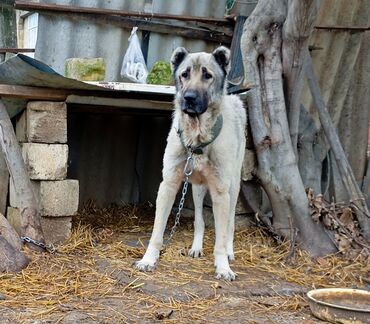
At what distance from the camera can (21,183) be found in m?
4.80

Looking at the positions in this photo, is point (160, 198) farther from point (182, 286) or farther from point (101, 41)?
point (101, 41)

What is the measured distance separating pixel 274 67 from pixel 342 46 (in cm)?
164

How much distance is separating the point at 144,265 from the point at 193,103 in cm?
134

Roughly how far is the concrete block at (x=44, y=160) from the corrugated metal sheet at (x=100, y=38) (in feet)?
4.36

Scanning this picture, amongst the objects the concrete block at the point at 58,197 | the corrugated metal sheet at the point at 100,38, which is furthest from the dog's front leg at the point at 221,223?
the corrugated metal sheet at the point at 100,38

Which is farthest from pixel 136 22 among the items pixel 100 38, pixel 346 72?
pixel 346 72

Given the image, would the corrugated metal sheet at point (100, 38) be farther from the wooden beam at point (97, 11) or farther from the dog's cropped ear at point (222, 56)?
the dog's cropped ear at point (222, 56)

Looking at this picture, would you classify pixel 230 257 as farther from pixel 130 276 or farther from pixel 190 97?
pixel 190 97

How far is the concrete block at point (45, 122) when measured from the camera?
5.03 meters

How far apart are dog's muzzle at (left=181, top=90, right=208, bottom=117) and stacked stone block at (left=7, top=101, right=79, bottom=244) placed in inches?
56.0

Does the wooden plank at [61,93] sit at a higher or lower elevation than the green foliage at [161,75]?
lower

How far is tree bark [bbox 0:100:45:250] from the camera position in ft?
15.8

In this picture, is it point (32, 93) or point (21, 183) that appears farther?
point (32, 93)

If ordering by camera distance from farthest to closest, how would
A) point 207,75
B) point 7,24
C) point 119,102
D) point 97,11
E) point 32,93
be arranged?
point 7,24 → point 97,11 → point 119,102 → point 32,93 → point 207,75
